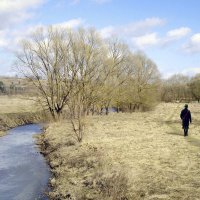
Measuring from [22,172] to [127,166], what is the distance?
312 inches

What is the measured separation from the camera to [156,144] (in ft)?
87.0

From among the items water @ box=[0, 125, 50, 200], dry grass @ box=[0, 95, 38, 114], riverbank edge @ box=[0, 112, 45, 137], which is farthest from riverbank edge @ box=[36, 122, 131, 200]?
dry grass @ box=[0, 95, 38, 114]

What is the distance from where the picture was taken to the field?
1630cm

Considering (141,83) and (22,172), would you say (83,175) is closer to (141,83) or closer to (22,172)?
(22,172)

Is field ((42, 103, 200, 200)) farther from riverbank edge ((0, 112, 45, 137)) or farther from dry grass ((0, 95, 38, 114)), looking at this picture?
dry grass ((0, 95, 38, 114))

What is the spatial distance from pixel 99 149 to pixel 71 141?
4.98 metres

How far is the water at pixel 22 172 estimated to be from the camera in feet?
65.1

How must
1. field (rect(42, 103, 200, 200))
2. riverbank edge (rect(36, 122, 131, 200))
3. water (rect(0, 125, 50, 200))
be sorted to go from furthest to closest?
water (rect(0, 125, 50, 200))
riverbank edge (rect(36, 122, 131, 200))
field (rect(42, 103, 200, 200))


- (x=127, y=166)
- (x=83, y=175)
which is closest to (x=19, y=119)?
(x=83, y=175)

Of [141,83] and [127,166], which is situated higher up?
[141,83]

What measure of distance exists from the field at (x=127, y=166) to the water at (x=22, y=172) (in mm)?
831

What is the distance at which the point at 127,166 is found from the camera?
67.1 ft

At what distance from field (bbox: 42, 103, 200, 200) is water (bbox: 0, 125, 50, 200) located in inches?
32.7

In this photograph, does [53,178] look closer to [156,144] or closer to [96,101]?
[156,144]
